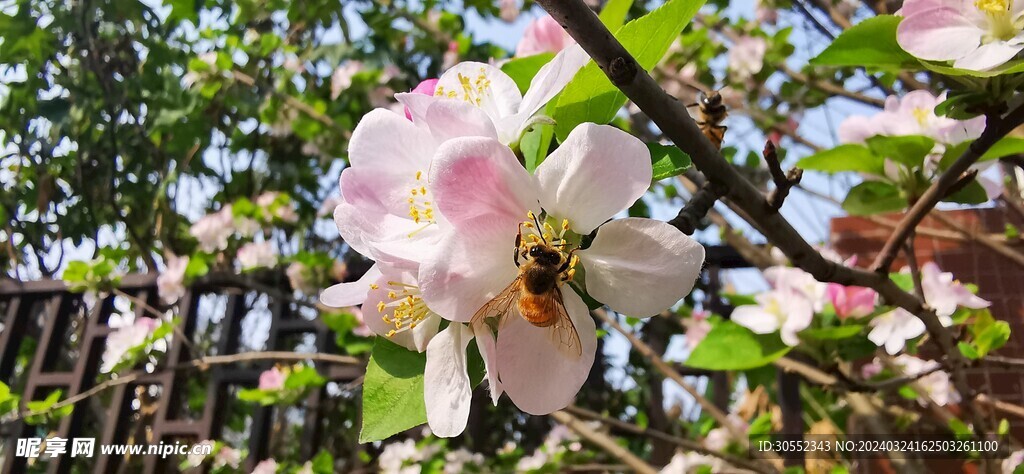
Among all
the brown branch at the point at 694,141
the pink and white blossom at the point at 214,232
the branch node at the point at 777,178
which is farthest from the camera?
the pink and white blossom at the point at 214,232

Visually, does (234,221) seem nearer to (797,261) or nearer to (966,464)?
(797,261)

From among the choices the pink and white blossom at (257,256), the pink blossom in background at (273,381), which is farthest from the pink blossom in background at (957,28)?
the pink and white blossom at (257,256)

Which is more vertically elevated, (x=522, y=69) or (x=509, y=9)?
(x=509, y=9)

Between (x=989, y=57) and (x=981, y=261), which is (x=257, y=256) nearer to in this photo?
(x=989, y=57)

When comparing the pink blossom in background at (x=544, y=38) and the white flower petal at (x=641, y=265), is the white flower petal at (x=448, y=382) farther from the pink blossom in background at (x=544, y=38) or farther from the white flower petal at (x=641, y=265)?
the pink blossom in background at (x=544, y=38)

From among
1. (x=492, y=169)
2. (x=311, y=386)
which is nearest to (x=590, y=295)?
(x=492, y=169)

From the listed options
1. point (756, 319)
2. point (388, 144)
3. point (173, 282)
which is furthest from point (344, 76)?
point (388, 144)
